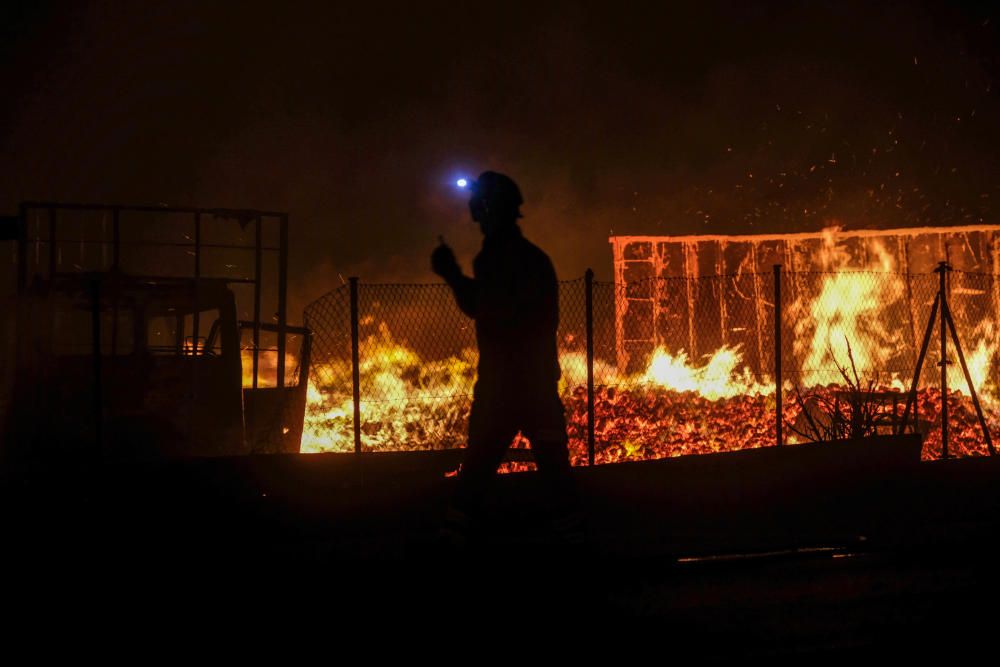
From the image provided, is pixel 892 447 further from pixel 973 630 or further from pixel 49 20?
pixel 49 20

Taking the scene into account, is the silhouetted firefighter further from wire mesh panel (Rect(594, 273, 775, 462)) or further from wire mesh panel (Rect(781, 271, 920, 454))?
wire mesh panel (Rect(781, 271, 920, 454))

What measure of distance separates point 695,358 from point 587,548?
13484 millimetres

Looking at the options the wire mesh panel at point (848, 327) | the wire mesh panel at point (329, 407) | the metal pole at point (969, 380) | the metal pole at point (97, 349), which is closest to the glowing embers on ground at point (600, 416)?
the wire mesh panel at point (329, 407)

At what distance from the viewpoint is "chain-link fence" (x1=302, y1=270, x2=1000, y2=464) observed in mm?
11625

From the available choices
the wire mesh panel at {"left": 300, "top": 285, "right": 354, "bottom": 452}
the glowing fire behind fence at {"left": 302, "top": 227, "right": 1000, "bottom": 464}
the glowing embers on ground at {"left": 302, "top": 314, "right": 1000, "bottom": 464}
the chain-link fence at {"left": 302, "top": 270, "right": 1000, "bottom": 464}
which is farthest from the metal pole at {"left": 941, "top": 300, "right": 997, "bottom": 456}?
the wire mesh panel at {"left": 300, "top": 285, "right": 354, "bottom": 452}

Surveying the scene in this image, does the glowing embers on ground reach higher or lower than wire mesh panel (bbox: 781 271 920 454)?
lower

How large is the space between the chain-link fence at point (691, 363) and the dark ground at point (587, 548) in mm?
3496

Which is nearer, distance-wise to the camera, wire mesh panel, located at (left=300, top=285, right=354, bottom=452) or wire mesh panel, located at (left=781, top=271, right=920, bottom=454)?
wire mesh panel, located at (left=300, top=285, right=354, bottom=452)

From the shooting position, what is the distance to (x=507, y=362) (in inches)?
189

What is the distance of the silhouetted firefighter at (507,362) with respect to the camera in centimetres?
474

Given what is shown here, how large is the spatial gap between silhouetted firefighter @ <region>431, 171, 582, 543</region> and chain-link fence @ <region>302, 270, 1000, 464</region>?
18.3 ft

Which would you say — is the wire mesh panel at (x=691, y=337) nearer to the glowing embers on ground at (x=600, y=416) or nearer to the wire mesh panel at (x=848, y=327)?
the wire mesh panel at (x=848, y=327)

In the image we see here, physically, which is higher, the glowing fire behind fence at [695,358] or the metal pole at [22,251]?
the metal pole at [22,251]

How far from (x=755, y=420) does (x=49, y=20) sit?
68.4 feet
